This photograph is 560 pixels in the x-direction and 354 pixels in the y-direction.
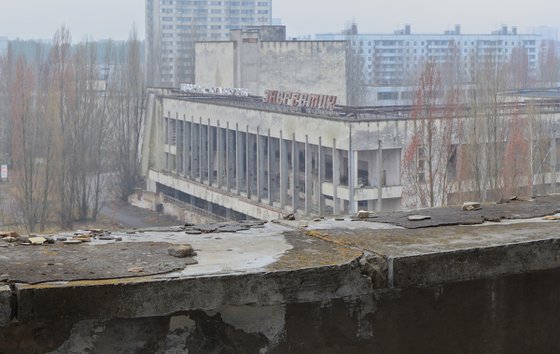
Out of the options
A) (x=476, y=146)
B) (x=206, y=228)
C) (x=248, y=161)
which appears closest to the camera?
(x=206, y=228)

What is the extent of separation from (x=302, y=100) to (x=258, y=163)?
2.04 metres

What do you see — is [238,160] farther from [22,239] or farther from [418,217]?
[22,239]

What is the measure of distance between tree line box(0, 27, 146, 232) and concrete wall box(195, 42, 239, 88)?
12.6 ft

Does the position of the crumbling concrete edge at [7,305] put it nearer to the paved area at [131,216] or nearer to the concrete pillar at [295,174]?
the concrete pillar at [295,174]

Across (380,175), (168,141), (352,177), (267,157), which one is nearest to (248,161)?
(267,157)

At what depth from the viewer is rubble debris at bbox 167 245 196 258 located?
2.26 m

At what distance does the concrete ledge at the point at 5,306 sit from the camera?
74.5 inches

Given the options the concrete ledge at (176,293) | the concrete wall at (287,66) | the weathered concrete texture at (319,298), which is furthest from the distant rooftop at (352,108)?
the concrete ledge at (176,293)

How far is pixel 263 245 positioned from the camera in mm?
2441

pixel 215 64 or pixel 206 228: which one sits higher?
pixel 215 64

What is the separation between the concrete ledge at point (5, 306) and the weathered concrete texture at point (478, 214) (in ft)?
3.94

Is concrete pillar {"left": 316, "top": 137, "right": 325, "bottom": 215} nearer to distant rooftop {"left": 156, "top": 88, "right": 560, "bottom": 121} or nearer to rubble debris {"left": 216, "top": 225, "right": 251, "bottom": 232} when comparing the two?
distant rooftop {"left": 156, "top": 88, "right": 560, "bottom": 121}

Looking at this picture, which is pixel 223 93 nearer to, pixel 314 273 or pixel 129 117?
pixel 129 117

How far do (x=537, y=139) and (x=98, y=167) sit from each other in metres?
11.4
